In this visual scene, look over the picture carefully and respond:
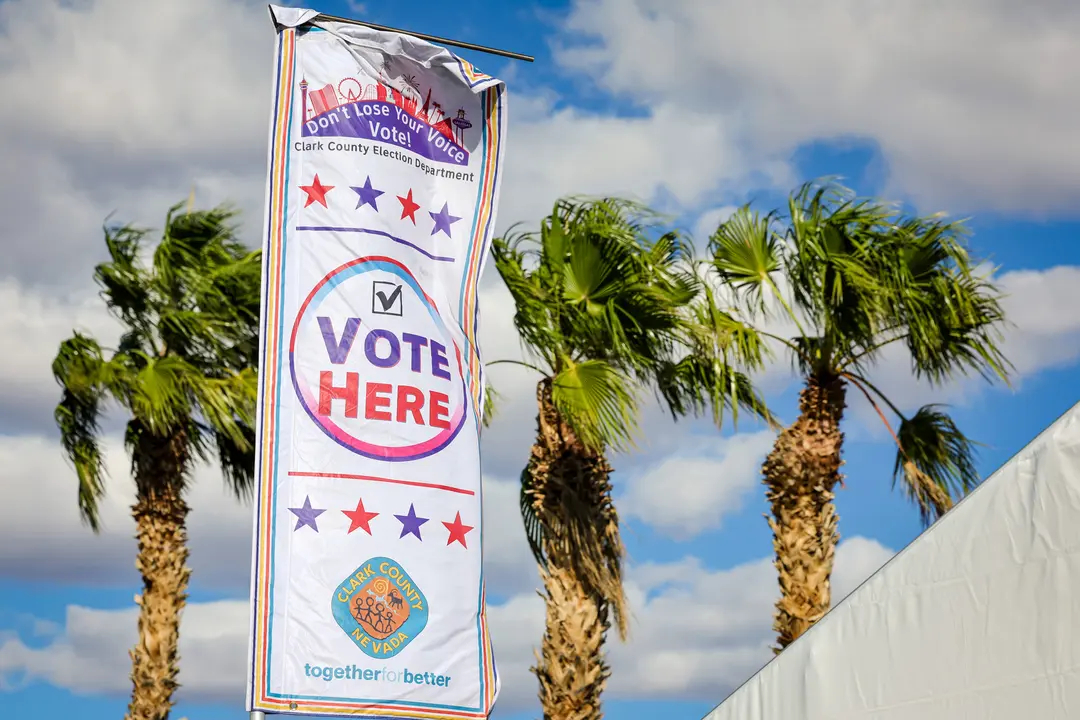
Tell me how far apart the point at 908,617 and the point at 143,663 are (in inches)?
414

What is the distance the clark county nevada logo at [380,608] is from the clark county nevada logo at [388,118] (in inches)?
106

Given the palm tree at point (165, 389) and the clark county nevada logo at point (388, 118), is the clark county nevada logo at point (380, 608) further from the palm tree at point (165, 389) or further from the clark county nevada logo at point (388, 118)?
Answer: the palm tree at point (165, 389)

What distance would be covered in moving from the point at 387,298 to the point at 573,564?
597 centimetres

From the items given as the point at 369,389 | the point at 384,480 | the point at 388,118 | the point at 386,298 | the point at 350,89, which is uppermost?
the point at 350,89

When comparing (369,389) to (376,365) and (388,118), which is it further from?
(388,118)

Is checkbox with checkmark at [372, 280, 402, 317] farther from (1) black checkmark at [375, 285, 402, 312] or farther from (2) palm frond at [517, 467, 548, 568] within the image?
(2) palm frond at [517, 467, 548, 568]

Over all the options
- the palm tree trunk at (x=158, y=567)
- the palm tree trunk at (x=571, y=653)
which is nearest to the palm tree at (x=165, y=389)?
the palm tree trunk at (x=158, y=567)

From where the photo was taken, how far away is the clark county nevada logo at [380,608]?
281 inches

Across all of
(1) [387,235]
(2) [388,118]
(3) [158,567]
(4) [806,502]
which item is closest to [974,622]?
(1) [387,235]

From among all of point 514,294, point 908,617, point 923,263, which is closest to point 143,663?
point 514,294

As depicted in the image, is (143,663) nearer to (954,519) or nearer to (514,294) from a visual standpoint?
(514,294)

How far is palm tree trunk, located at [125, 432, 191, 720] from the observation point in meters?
14.1

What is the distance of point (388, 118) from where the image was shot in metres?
8.34

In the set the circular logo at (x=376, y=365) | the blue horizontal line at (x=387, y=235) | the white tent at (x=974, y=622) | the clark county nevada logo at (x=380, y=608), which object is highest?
the blue horizontal line at (x=387, y=235)
